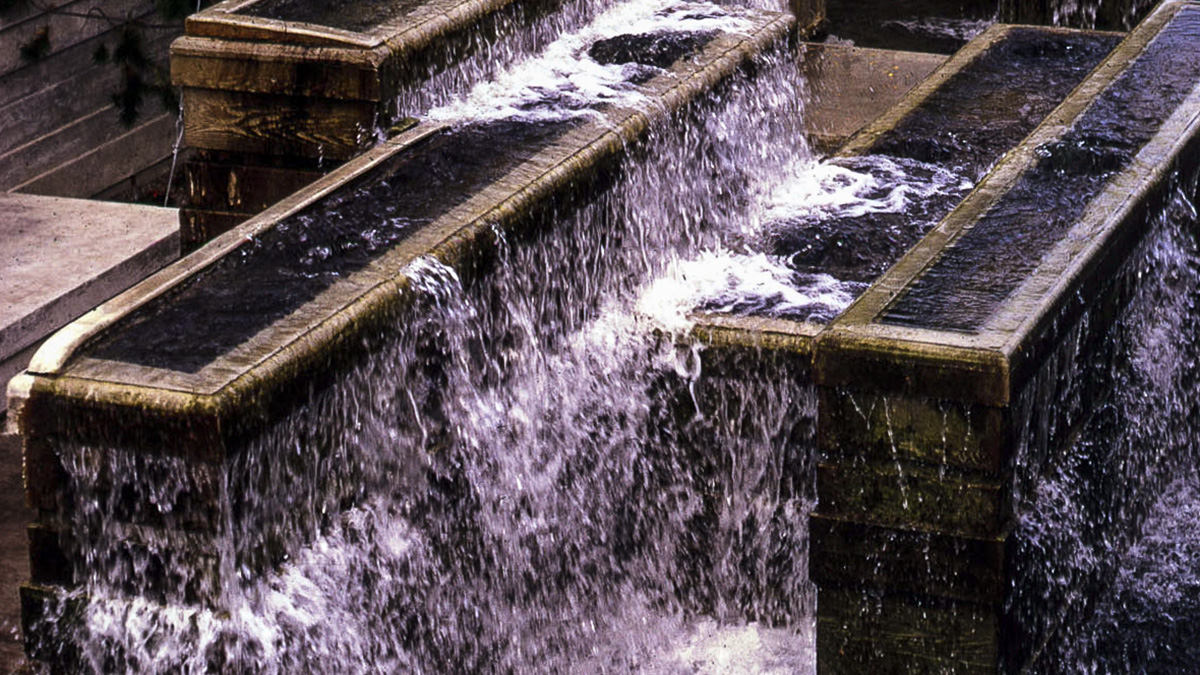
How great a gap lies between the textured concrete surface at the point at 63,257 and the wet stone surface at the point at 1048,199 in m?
3.34

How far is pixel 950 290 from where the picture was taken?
4.44 metres

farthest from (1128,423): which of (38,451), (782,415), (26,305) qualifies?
(26,305)

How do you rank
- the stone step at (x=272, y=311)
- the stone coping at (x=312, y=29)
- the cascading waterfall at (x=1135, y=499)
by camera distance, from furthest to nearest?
the stone coping at (x=312, y=29)
the cascading waterfall at (x=1135, y=499)
the stone step at (x=272, y=311)

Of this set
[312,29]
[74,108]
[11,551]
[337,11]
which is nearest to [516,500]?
[11,551]

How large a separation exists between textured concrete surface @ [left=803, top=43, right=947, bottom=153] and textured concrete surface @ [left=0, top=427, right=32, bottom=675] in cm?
343

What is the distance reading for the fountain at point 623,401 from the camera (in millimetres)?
4016

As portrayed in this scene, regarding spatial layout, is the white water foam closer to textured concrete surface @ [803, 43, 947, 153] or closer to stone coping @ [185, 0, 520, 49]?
stone coping @ [185, 0, 520, 49]

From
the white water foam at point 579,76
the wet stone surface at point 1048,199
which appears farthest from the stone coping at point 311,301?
the wet stone surface at point 1048,199

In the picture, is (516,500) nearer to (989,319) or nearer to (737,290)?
(737,290)

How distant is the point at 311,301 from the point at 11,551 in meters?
1.75

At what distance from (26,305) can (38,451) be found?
2558mm

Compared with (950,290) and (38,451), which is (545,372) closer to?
(950,290)

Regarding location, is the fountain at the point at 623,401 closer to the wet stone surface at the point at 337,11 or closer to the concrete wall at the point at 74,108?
the wet stone surface at the point at 337,11

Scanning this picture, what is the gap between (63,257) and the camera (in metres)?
6.82
